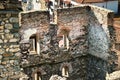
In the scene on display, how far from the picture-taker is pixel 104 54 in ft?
64.6

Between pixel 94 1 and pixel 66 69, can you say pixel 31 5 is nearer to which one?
pixel 94 1

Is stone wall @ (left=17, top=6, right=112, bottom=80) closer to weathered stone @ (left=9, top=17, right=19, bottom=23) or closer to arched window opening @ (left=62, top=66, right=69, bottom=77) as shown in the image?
arched window opening @ (left=62, top=66, right=69, bottom=77)

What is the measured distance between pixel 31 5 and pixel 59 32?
902cm

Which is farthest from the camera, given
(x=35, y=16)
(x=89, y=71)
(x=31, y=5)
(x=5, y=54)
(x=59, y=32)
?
(x=31, y=5)

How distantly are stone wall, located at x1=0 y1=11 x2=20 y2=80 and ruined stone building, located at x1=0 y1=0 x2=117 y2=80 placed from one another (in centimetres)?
922

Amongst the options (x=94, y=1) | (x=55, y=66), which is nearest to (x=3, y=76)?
(x=55, y=66)

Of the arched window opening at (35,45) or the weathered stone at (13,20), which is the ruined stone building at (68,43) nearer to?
the arched window opening at (35,45)

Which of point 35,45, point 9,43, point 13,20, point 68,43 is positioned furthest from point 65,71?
point 13,20

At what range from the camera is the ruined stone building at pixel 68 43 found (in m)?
18.5

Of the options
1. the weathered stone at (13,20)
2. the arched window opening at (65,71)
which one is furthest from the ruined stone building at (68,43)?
the weathered stone at (13,20)

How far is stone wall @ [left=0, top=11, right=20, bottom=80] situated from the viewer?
26.8 feet

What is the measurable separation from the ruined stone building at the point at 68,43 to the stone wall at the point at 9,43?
9.22 meters

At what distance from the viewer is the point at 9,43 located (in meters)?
8.30

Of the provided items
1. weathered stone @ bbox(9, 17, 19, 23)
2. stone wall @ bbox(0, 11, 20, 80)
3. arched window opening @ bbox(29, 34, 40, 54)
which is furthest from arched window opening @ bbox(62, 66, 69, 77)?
weathered stone @ bbox(9, 17, 19, 23)
